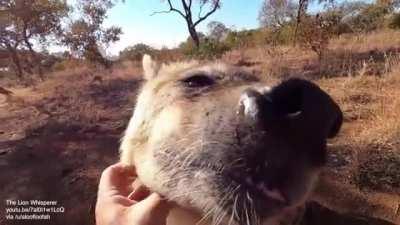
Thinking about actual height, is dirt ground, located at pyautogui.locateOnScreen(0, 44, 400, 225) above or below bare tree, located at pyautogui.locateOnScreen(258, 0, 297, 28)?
below

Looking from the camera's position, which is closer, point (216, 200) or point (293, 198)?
point (293, 198)

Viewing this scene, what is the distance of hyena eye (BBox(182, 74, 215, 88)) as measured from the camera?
239cm

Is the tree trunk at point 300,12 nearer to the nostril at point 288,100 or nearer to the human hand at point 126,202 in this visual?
the human hand at point 126,202

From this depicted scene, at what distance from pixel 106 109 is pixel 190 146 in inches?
468

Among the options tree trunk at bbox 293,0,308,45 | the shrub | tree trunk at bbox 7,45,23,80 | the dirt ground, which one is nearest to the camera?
the dirt ground

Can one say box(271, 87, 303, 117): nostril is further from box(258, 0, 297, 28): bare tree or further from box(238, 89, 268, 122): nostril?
box(258, 0, 297, 28): bare tree

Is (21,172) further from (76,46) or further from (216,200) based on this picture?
(76,46)

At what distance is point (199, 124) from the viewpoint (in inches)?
80.7

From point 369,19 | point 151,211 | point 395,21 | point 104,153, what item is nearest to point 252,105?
point 151,211

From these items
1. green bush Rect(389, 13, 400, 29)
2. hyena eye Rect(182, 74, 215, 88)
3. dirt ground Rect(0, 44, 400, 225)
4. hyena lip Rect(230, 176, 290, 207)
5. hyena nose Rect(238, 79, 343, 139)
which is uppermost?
green bush Rect(389, 13, 400, 29)

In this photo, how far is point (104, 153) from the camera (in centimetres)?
1015

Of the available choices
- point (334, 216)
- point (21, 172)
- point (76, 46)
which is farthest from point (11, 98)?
point (334, 216)

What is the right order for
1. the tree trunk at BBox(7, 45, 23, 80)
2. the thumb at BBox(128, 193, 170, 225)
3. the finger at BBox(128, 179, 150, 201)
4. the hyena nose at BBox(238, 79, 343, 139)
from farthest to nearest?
1. the tree trunk at BBox(7, 45, 23, 80)
2. the finger at BBox(128, 179, 150, 201)
3. the thumb at BBox(128, 193, 170, 225)
4. the hyena nose at BBox(238, 79, 343, 139)

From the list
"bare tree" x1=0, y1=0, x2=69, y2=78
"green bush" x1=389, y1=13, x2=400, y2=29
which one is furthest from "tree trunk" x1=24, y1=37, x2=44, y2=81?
"green bush" x1=389, y1=13, x2=400, y2=29
